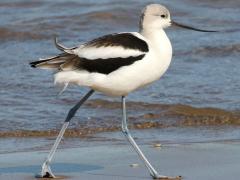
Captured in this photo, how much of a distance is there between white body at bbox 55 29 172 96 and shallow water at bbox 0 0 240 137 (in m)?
2.07

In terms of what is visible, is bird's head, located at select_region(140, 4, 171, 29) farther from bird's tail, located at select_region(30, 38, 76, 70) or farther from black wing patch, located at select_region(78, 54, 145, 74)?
bird's tail, located at select_region(30, 38, 76, 70)

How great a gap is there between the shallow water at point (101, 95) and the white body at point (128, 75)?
207 centimetres

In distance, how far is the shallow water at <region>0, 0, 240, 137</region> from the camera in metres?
9.66

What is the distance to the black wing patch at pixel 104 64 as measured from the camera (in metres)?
6.95

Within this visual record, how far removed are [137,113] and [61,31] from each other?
4734 millimetres

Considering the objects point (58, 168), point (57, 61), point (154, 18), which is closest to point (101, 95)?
point (58, 168)

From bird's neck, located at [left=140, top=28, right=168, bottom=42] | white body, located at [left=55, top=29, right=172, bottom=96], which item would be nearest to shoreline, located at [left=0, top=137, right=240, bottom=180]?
white body, located at [left=55, top=29, right=172, bottom=96]

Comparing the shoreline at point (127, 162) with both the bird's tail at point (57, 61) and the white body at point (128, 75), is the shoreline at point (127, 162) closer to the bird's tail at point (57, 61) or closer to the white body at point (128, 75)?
the white body at point (128, 75)

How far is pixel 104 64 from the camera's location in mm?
6973

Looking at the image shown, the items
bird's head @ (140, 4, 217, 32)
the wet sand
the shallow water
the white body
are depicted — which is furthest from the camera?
the shallow water

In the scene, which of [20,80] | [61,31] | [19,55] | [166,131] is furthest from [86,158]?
[61,31]

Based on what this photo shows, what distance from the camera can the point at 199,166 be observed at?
7332 millimetres

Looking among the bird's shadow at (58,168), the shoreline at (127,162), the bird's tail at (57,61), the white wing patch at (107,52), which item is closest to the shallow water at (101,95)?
the shoreline at (127,162)

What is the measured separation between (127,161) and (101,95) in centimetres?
315
